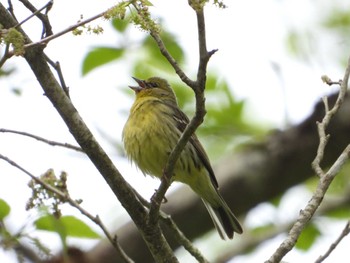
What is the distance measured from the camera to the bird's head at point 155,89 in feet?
27.5

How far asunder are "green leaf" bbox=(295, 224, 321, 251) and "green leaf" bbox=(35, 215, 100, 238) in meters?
2.66

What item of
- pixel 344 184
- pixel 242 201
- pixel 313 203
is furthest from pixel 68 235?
pixel 344 184

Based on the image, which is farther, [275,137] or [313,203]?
[275,137]

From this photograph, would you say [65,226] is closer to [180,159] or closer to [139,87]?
[180,159]

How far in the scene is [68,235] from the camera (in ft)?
16.3

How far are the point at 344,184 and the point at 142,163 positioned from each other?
1.85 m

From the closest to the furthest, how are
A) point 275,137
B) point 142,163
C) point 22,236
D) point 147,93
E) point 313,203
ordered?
point 22,236 < point 313,203 < point 142,163 < point 275,137 < point 147,93

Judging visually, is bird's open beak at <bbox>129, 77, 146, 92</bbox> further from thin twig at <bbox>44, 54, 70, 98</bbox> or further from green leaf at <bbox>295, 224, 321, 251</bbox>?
thin twig at <bbox>44, 54, 70, 98</bbox>

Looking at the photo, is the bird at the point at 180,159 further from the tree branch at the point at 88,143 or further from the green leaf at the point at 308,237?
the tree branch at the point at 88,143

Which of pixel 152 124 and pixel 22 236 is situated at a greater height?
pixel 152 124

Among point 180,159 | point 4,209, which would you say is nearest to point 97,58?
point 180,159

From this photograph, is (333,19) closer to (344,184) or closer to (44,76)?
(344,184)

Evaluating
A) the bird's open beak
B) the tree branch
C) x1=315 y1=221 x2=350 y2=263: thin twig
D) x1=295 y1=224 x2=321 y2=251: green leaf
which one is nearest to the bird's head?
the bird's open beak

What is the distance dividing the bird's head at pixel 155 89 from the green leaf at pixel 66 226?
136 inches
